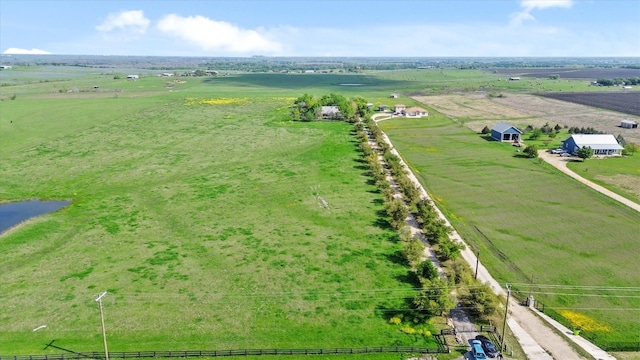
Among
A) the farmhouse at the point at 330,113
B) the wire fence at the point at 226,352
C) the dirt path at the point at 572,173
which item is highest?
the farmhouse at the point at 330,113

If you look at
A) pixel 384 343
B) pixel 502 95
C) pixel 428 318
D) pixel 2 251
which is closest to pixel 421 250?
pixel 428 318

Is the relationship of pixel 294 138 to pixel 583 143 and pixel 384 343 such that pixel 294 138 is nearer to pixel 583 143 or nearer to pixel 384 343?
pixel 583 143

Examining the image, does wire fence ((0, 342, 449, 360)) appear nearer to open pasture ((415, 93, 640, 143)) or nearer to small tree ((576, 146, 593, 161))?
small tree ((576, 146, 593, 161))

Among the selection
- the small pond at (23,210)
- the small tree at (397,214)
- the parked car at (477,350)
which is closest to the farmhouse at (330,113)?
the small tree at (397,214)

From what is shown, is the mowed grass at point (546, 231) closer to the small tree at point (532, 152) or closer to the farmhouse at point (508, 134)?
the small tree at point (532, 152)

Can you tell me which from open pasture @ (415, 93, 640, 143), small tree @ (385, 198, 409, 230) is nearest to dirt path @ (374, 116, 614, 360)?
small tree @ (385, 198, 409, 230)

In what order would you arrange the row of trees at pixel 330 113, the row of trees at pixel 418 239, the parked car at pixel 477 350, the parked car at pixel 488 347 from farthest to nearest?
the row of trees at pixel 330 113 < the row of trees at pixel 418 239 < the parked car at pixel 488 347 < the parked car at pixel 477 350

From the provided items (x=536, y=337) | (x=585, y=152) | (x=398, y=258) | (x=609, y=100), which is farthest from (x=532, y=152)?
(x=609, y=100)

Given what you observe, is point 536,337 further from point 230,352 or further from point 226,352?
point 226,352
